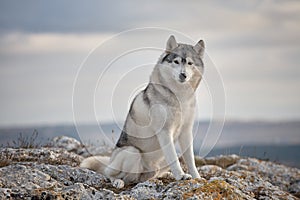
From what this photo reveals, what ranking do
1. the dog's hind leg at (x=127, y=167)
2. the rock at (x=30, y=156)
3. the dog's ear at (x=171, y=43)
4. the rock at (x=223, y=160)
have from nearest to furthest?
the dog's ear at (x=171, y=43), the dog's hind leg at (x=127, y=167), the rock at (x=30, y=156), the rock at (x=223, y=160)

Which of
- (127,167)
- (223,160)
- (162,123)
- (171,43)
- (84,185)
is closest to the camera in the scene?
(84,185)

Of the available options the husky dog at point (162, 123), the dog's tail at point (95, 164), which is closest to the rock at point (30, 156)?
the dog's tail at point (95, 164)

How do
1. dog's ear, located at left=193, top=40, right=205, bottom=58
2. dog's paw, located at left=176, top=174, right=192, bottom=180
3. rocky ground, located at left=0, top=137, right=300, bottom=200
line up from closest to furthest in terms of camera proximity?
1. rocky ground, located at left=0, top=137, right=300, bottom=200
2. dog's paw, located at left=176, top=174, right=192, bottom=180
3. dog's ear, located at left=193, top=40, right=205, bottom=58

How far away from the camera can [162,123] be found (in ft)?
36.8

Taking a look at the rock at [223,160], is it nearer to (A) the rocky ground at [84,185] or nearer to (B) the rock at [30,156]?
(A) the rocky ground at [84,185]

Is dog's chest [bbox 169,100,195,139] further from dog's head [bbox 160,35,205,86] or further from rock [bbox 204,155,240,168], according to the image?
rock [bbox 204,155,240,168]

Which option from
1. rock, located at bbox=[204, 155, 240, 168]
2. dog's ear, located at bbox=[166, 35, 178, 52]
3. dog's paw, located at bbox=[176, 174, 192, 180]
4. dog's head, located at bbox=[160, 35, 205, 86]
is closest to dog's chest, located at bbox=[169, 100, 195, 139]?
dog's head, located at bbox=[160, 35, 205, 86]

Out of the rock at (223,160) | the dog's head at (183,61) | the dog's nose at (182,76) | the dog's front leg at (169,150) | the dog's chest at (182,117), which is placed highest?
the dog's head at (183,61)

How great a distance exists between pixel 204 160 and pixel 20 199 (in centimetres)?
1074

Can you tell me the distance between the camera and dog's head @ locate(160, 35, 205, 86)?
36.8 feet

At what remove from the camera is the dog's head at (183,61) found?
36.8 feet

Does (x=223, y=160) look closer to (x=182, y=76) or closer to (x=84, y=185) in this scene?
(x=182, y=76)

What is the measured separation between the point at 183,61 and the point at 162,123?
1351mm

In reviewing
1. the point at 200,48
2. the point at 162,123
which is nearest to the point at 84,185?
the point at 162,123
